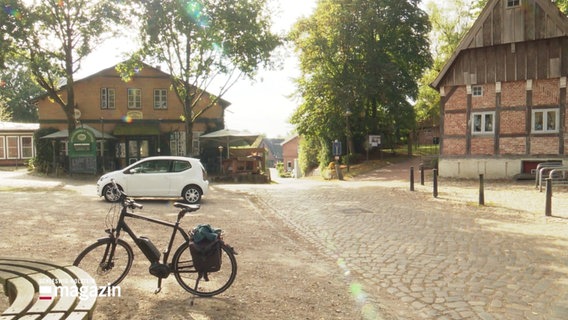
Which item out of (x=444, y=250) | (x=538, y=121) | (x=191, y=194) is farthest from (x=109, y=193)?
(x=538, y=121)

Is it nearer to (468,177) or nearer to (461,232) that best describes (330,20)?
(468,177)

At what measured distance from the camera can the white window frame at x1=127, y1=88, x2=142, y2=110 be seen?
33.3 metres

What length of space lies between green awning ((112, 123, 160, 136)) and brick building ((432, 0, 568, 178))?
19.8m

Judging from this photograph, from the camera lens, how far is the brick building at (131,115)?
3259 centimetres

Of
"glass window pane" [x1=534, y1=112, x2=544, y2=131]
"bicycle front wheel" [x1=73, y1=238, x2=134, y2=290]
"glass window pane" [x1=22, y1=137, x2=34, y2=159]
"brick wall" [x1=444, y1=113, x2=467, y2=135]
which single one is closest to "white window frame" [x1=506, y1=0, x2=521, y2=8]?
"glass window pane" [x1=534, y1=112, x2=544, y2=131]

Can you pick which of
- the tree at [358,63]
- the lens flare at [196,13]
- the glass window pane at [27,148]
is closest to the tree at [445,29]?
the tree at [358,63]

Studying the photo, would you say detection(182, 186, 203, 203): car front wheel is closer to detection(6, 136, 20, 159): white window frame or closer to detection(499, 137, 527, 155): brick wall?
detection(499, 137, 527, 155): brick wall

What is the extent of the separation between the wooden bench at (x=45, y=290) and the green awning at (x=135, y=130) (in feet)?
94.2

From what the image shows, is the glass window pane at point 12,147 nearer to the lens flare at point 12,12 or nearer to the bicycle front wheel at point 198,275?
the lens flare at point 12,12

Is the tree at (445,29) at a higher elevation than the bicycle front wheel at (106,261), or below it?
higher

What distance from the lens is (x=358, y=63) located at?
31797mm

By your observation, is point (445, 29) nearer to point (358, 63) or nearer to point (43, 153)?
point (358, 63)

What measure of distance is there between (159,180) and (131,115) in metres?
20.5

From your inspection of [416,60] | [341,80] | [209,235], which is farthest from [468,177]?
[209,235]
